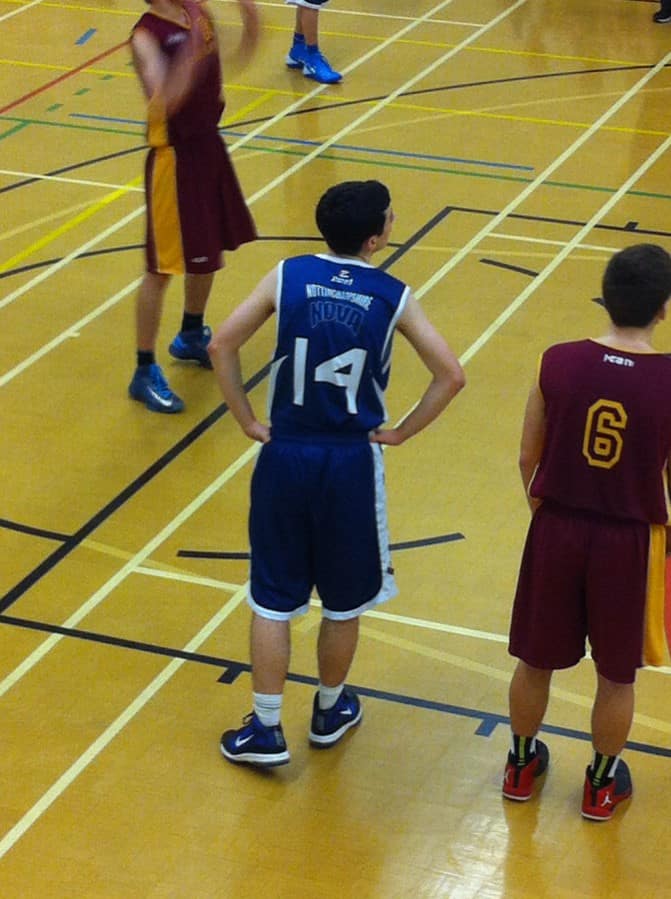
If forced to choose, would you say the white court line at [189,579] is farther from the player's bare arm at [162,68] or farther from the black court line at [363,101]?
the black court line at [363,101]

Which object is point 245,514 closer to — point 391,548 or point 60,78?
point 391,548

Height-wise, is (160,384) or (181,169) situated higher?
(181,169)

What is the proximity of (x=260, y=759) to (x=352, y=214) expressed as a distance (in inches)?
58.5

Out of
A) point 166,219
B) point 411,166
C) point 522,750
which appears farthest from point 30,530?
point 411,166

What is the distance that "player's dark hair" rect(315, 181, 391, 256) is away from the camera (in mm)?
3652

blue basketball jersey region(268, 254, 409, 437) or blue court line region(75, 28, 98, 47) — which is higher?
blue basketball jersey region(268, 254, 409, 437)

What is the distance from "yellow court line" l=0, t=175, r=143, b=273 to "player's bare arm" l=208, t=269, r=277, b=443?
3.81 metres

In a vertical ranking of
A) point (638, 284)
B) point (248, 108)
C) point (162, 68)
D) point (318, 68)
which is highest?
point (638, 284)

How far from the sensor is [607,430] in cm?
343

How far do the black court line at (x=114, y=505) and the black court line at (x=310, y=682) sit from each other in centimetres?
19

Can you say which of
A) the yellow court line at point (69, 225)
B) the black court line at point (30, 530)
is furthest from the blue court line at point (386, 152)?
the black court line at point (30, 530)

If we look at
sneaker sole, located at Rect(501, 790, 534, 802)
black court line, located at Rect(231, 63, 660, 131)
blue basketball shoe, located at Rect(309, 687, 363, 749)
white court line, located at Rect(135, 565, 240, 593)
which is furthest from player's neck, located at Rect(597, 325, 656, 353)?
black court line, located at Rect(231, 63, 660, 131)

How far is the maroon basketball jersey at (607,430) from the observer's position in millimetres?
3391

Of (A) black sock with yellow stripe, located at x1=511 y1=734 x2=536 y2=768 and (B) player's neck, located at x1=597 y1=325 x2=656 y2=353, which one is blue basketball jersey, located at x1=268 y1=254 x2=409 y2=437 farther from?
(A) black sock with yellow stripe, located at x1=511 y1=734 x2=536 y2=768
